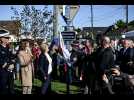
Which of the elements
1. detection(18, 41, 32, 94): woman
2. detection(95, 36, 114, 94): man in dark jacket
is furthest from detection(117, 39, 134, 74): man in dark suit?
detection(18, 41, 32, 94): woman

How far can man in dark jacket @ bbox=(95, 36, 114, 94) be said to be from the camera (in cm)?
498

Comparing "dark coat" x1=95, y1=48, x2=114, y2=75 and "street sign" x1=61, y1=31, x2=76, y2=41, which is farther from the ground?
"street sign" x1=61, y1=31, x2=76, y2=41

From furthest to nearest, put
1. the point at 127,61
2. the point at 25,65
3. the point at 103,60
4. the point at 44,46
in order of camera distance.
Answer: the point at 44,46
the point at 25,65
the point at 127,61
the point at 103,60

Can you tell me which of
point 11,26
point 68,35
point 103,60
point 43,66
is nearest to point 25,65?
point 43,66

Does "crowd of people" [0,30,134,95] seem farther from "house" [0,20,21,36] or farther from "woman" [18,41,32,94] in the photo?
"house" [0,20,21,36]

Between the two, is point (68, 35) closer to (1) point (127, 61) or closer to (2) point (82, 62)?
(2) point (82, 62)

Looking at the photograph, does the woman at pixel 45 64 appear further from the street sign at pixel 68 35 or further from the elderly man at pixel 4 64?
the elderly man at pixel 4 64

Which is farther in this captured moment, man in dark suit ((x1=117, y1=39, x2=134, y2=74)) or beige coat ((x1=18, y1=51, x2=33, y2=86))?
beige coat ((x1=18, y1=51, x2=33, y2=86))

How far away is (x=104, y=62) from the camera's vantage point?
4.96 meters

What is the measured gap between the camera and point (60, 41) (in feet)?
25.6

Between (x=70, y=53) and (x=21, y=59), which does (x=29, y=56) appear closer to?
(x=21, y=59)

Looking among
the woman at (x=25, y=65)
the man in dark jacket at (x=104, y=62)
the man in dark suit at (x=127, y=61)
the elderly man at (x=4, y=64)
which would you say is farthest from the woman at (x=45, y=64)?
the man in dark jacket at (x=104, y=62)

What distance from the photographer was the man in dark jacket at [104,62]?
4.98 m
